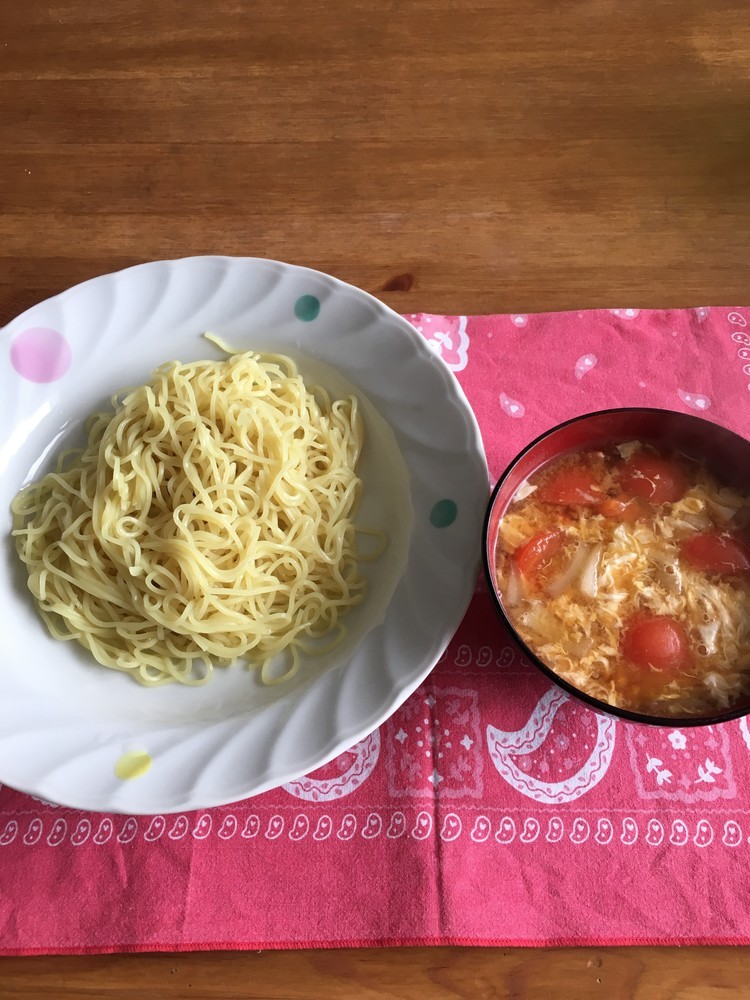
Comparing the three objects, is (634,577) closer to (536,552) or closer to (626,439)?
(536,552)

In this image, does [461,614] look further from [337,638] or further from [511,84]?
[511,84]

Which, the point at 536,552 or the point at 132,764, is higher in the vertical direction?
the point at 536,552

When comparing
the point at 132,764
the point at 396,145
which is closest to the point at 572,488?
the point at 132,764

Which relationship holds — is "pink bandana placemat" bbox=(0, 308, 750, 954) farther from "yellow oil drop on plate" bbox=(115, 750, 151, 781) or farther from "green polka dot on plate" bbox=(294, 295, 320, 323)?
"green polka dot on plate" bbox=(294, 295, 320, 323)

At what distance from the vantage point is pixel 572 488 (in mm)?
1816

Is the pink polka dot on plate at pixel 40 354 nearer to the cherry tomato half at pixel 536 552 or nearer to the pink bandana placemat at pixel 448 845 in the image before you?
the pink bandana placemat at pixel 448 845

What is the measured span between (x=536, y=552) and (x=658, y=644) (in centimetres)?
34

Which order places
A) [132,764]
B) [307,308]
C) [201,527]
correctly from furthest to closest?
[307,308] → [201,527] → [132,764]

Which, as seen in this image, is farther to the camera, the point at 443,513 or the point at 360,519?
the point at 360,519

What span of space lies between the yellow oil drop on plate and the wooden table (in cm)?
161

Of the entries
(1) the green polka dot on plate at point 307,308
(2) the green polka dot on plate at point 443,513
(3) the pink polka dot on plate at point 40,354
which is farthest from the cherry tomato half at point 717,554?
(3) the pink polka dot on plate at point 40,354

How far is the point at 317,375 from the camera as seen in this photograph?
2184 millimetres

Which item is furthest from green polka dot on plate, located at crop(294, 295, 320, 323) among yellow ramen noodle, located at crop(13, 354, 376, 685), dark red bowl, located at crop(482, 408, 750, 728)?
dark red bowl, located at crop(482, 408, 750, 728)

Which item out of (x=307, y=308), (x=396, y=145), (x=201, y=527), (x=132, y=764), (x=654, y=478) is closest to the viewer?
(x=132, y=764)
